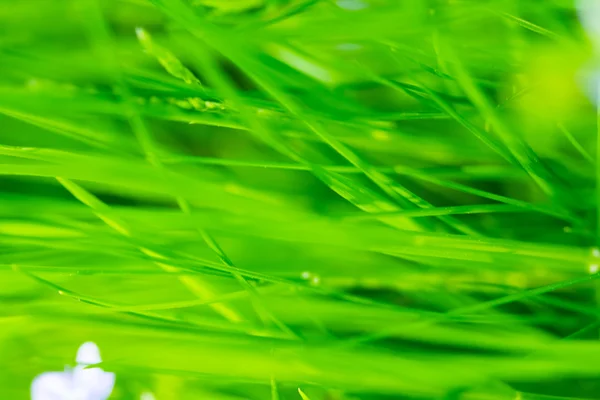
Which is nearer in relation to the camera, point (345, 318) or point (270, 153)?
point (345, 318)

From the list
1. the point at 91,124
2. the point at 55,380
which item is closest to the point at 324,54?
the point at 91,124

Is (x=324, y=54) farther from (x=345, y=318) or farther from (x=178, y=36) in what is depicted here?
(x=345, y=318)

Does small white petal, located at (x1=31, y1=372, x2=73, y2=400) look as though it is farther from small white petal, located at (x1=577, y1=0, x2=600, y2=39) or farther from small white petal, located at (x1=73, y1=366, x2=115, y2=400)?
small white petal, located at (x1=577, y1=0, x2=600, y2=39)

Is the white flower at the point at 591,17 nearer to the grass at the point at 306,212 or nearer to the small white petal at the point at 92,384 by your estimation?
the grass at the point at 306,212

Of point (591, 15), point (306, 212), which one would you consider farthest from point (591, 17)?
point (306, 212)

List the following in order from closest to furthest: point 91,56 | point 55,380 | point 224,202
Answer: point 224,202 → point 55,380 → point 91,56

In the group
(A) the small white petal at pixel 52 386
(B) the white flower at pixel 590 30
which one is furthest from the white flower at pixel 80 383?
(B) the white flower at pixel 590 30
